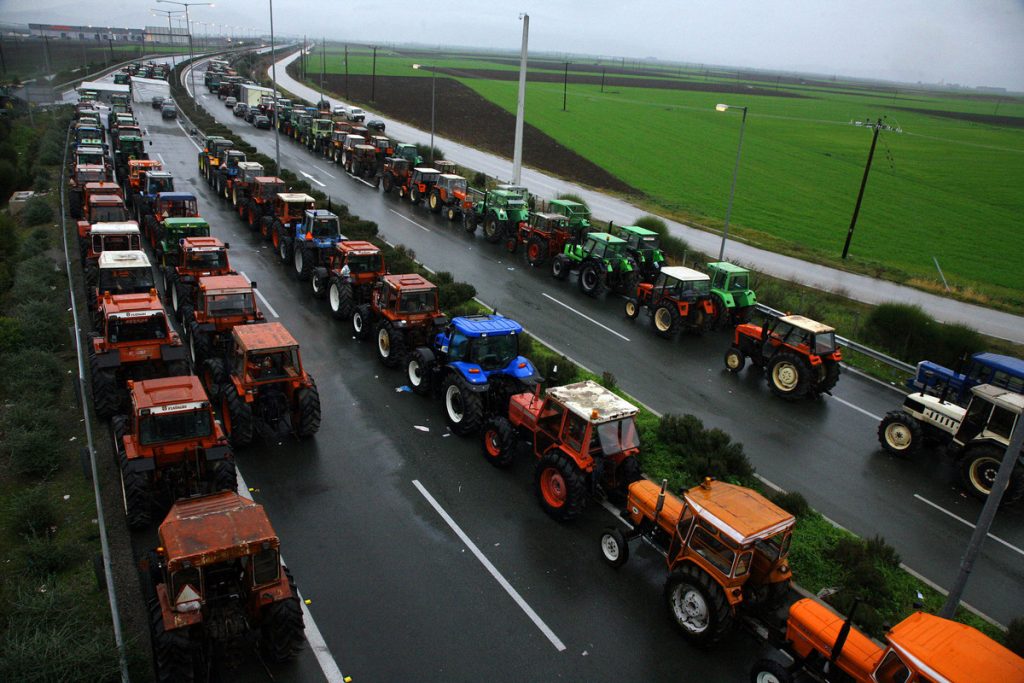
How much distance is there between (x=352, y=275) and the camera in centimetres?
1981

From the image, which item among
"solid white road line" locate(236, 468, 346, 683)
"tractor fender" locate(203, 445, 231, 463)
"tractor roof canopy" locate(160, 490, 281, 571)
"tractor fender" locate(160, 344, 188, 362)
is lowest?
"solid white road line" locate(236, 468, 346, 683)

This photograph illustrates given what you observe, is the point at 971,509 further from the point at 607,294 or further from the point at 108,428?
the point at 108,428

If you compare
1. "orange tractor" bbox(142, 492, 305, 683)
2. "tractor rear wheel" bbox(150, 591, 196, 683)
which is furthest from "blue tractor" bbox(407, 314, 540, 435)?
"tractor rear wheel" bbox(150, 591, 196, 683)

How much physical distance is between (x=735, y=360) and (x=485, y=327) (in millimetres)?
8691

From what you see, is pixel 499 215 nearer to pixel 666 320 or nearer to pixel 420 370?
pixel 666 320

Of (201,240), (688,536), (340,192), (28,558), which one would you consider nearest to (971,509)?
(688,536)

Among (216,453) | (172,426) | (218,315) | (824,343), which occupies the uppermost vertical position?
(172,426)

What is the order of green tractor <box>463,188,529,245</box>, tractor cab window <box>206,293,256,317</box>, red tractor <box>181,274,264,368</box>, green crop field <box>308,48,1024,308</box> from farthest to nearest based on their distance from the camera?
green crop field <box>308,48,1024,308</box>, green tractor <box>463,188,529,245</box>, tractor cab window <box>206,293,256,317</box>, red tractor <box>181,274,264,368</box>

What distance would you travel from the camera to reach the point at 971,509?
43.6 feet

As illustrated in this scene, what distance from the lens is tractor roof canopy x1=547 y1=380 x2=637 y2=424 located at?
10.9m

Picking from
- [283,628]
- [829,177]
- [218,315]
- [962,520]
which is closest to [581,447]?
[283,628]

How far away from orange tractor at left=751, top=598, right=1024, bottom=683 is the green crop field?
76.0 feet

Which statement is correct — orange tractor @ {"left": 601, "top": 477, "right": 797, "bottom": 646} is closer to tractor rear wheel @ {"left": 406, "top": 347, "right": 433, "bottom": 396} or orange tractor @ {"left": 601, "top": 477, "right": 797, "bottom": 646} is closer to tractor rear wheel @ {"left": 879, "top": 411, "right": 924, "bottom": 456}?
tractor rear wheel @ {"left": 406, "top": 347, "right": 433, "bottom": 396}

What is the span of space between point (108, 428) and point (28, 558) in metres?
4.29
